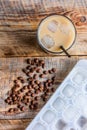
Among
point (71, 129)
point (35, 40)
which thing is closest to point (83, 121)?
point (71, 129)

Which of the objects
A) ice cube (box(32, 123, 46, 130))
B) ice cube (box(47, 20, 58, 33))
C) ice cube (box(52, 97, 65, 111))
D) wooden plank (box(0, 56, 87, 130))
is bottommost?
ice cube (box(32, 123, 46, 130))

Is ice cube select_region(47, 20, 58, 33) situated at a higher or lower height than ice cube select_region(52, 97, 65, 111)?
higher

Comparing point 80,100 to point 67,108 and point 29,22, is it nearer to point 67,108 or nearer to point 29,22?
point 67,108

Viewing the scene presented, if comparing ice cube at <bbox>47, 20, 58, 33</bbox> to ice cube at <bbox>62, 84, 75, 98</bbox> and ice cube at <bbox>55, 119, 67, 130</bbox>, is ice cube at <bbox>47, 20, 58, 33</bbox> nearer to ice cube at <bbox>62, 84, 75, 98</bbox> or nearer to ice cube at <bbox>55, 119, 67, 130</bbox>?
ice cube at <bbox>62, 84, 75, 98</bbox>

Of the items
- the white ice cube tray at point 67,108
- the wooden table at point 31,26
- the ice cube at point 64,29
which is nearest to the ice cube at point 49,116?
the white ice cube tray at point 67,108

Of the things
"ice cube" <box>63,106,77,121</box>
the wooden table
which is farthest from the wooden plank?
"ice cube" <box>63,106,77,121</box>

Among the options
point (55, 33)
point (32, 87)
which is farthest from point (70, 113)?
point (55, 33)
